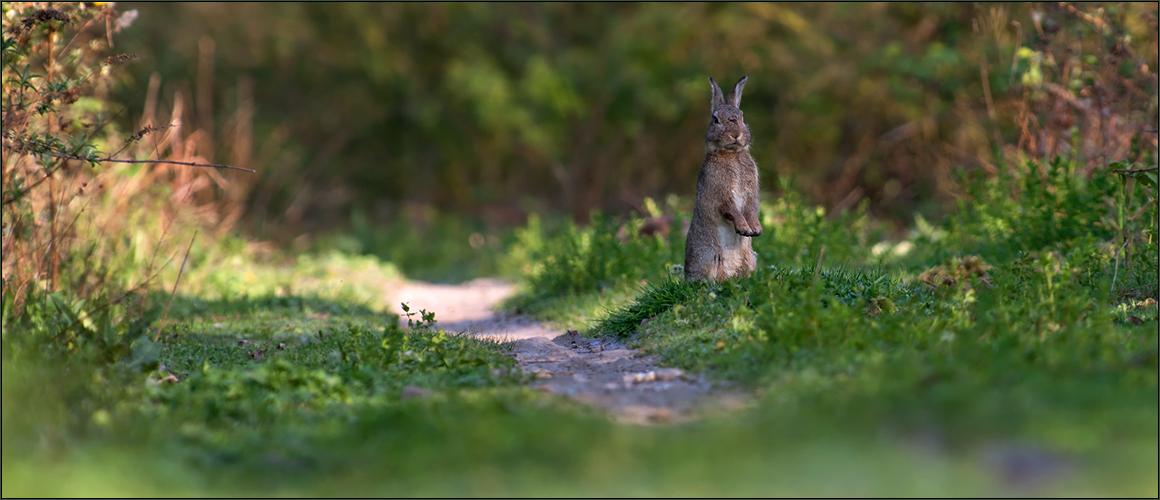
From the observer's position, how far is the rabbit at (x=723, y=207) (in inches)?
254

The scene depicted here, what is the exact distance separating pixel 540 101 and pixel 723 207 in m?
12.9

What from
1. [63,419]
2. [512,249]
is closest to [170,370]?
[63,419]

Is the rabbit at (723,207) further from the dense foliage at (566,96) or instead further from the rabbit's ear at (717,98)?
the dense foliage at (566,96)

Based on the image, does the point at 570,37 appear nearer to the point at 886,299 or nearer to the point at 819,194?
the point at 819,194

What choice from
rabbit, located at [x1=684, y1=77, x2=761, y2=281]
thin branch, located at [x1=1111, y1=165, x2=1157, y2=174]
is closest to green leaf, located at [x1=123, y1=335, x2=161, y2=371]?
rabbit, located at [x1=684, y1=77, x2=761, y2=281]

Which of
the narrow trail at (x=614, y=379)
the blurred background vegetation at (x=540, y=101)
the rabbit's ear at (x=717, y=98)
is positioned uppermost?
the blurred background vegetation at (x=540, y=101)

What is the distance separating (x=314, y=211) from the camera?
2114 cm

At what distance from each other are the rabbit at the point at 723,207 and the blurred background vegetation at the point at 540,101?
5.58 m

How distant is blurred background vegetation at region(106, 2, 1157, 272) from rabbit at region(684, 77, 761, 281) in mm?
5579

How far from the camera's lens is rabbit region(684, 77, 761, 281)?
6457 millimetres

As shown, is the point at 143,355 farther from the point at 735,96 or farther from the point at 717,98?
the point at 735,96

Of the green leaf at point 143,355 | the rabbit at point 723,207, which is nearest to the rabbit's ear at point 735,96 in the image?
the rabbit at point 723,207

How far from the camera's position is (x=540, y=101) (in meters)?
19.0

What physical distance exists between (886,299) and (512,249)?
25.4ft
